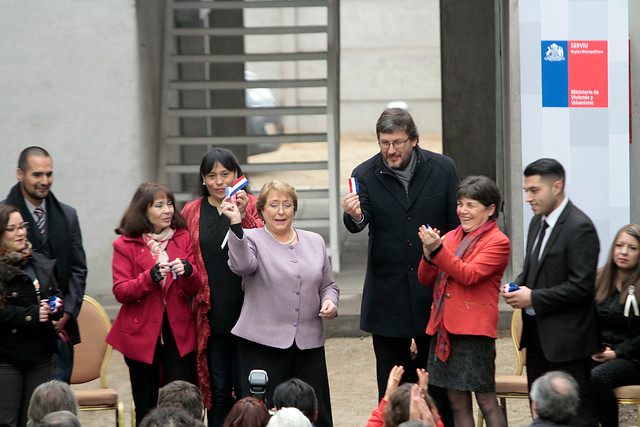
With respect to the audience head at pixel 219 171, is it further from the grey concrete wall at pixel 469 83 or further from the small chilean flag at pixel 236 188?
the grey concrete wall at pixel 469 83

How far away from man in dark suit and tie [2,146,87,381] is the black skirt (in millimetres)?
2104

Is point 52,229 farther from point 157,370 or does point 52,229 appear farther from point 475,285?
point 475,285

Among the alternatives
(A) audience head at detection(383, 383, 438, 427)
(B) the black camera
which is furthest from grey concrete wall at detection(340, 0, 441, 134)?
(A) audience head at detection(383, 383, 438, 427)

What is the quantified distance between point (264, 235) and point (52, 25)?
449 centimetres

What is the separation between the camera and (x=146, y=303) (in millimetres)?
5234

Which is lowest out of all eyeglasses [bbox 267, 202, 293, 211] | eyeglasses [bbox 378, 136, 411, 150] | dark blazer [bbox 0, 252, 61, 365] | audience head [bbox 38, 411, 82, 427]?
audience head [bbox 38, 411, 82, 427]

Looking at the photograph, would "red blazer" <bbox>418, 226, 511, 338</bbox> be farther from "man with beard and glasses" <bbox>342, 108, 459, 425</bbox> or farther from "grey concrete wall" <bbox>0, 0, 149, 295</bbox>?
"grey concrete wall" <bbox>0, 0, 149, 295</bbox>

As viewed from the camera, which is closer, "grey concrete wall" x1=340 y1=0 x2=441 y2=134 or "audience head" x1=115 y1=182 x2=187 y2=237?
"audience head" x1=115 y1=182 x2=187 y2=237

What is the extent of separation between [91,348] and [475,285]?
2406 millimetres

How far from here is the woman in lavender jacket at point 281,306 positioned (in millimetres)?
5008

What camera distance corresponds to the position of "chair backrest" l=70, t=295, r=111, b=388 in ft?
19.0

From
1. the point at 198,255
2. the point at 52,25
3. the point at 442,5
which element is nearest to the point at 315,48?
the point at 442,5

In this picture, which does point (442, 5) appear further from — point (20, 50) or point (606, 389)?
point (606, 389)

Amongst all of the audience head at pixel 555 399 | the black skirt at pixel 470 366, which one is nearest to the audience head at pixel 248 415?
the audience head at pixel 555 399
